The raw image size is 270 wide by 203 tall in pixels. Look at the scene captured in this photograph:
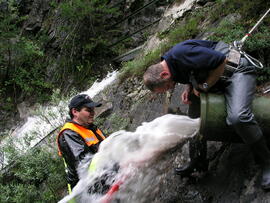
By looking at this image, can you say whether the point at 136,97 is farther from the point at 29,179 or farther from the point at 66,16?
the point at 66,16

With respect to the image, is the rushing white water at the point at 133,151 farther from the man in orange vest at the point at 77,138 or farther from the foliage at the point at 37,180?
the foliage at the point at 37,180

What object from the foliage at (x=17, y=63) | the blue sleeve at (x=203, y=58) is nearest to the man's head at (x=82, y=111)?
the blue sleeve at (x=203, y=58)

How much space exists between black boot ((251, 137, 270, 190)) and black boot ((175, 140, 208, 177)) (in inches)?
24.8

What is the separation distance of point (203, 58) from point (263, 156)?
1.11 meters

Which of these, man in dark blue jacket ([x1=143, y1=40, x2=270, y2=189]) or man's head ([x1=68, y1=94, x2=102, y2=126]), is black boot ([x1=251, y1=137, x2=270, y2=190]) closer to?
man in dark blue jacket ([x1=143, y1=40, x2=270, y2=189])

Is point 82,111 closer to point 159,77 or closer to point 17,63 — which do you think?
point 159,77

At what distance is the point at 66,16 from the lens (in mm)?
13406

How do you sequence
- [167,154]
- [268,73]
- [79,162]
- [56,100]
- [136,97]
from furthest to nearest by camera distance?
[56,100] → [136,97] → [268,73] → [167,154] → [79,162]

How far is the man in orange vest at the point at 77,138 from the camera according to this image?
11.6 feet

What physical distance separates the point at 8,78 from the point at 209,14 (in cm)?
1156

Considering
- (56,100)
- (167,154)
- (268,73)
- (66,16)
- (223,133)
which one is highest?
(66,16)

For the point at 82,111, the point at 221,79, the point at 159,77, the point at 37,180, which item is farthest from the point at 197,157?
the point at 37,180

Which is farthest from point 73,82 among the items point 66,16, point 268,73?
point 268,73

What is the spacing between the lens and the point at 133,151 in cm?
353
